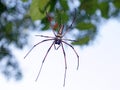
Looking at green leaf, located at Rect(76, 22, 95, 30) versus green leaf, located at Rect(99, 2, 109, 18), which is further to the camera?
green leaf, located at Rect(99, 2, 109, 18)

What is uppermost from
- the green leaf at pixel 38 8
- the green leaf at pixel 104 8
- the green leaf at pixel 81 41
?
the green leaf at pixel 104 8

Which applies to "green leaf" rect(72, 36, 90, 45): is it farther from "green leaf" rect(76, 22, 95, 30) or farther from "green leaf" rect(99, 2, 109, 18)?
"green leaf" rect(99, 2, 109, 18)

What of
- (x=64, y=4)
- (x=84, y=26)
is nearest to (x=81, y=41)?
(x=84, y=26)

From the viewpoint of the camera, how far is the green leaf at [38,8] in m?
0.95

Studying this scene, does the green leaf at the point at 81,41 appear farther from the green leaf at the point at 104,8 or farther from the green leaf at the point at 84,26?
the green leaf at the point at 104,8

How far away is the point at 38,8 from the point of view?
3.14 feet

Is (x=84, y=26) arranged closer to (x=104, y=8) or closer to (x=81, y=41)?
(x=81, y=41)

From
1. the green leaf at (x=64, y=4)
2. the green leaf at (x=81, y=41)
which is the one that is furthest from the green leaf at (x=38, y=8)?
the green leaf at (x=81, y=41)

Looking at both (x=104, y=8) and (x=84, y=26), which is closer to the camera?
(x=84, y=26)

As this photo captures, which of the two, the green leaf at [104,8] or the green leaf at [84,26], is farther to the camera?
the green leaf at [104,8]

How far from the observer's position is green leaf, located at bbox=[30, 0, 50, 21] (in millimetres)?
948

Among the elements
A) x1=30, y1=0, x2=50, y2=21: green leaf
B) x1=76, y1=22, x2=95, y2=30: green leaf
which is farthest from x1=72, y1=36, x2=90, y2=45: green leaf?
x1=30, y1=0, x2=50, y2=21: green leaf

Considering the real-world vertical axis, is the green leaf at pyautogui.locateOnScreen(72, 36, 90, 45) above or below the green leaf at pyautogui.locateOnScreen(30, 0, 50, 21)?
below

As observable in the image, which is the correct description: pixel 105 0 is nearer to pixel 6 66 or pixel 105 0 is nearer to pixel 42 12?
pixel 42 12
